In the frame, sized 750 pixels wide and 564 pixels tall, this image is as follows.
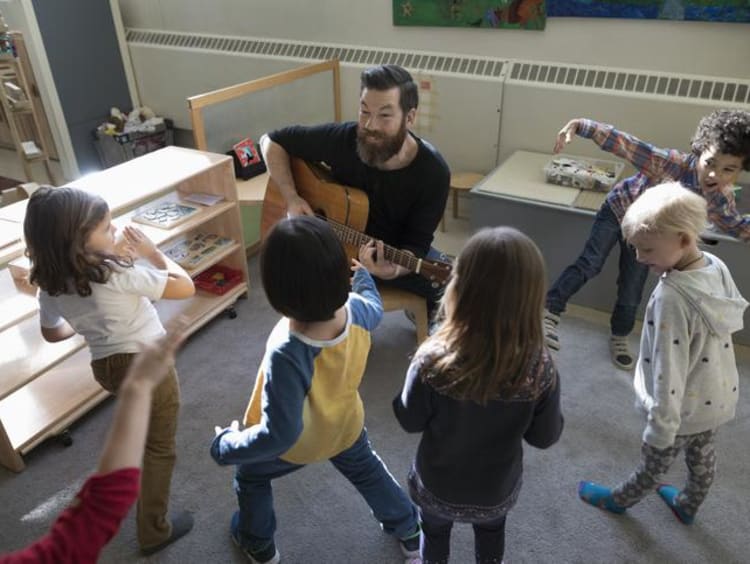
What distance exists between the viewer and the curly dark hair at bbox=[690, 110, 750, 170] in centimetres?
172

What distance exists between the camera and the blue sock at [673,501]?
1.66 metres

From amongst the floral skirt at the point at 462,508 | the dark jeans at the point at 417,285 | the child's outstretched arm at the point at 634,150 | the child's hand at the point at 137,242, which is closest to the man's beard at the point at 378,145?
the dark jeans at the point at 417,285

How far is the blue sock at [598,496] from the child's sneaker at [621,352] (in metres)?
0.67

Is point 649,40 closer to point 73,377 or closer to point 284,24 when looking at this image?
point 284,24

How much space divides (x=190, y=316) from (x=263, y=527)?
4.05ft

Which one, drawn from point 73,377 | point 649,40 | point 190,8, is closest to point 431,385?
point 73,377

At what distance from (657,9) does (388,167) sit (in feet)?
5.06

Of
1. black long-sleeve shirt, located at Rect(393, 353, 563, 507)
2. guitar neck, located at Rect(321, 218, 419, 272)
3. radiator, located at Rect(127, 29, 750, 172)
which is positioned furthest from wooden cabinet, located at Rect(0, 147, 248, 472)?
black long-sleeve shirt, located at Rect(393, 353, 563, 507)

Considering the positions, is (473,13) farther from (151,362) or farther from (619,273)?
(151,362)

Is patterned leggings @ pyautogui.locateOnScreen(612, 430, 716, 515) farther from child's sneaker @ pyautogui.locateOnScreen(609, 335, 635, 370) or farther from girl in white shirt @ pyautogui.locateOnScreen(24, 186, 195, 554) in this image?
girl in white shirt @ pyautogui.locateOnScreen(24, 186, 195, 554)

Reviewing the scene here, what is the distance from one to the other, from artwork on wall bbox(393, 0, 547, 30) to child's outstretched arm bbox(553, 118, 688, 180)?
98cm

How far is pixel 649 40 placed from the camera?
104 inches

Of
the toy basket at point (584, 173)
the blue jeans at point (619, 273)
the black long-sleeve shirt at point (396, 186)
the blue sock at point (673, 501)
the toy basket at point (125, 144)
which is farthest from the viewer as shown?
the toy basket at point (125, 144)

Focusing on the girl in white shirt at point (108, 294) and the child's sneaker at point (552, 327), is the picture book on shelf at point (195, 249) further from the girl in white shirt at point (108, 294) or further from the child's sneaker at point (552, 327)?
the child's sneaker at point (552, 327)
